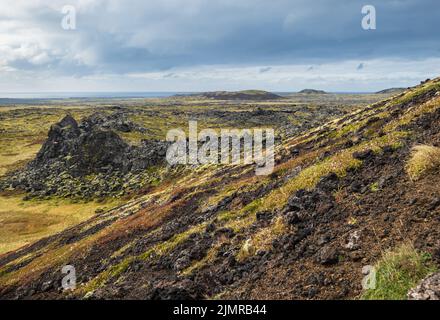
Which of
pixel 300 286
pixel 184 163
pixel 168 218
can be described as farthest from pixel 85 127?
pixel 300 286

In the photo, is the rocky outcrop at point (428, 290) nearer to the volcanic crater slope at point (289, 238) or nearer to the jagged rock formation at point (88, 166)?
the volcanic crater slope at point (289, 238)

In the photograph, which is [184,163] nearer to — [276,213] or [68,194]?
[68,194]

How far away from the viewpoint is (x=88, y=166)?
305 feet

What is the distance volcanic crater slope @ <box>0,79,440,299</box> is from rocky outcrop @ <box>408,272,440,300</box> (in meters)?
0.56

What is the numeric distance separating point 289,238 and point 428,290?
8.00m

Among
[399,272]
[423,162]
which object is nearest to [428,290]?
[399,272]

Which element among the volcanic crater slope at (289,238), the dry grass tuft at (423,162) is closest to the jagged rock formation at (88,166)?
the volcanic crater slope at (289,238)

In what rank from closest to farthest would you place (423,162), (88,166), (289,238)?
1. (289,238)
2. (423,162)
3. (88,166)

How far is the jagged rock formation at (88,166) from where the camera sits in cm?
8450

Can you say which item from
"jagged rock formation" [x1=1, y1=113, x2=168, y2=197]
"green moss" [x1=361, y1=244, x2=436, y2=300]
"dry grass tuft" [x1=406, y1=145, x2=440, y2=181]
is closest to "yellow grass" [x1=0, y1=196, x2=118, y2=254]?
"jagged rock formation" [x1=1, y1=113, x2=168, y2=197]

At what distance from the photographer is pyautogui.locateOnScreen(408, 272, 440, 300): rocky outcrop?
33.5 feet

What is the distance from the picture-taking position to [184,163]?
3263 inches

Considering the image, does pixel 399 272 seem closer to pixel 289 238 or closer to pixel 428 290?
pixel 428 290
